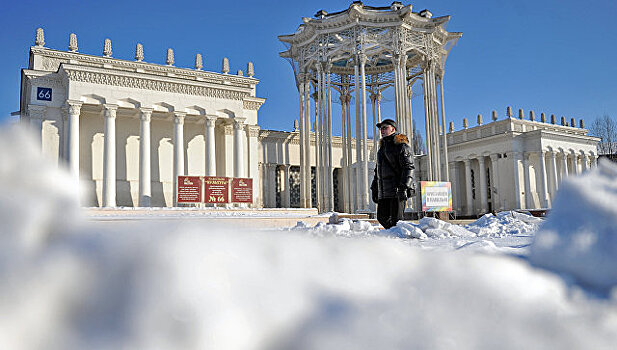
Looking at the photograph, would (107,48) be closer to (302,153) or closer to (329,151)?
(302,153)

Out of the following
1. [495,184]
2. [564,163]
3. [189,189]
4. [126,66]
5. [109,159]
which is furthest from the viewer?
[564,163]

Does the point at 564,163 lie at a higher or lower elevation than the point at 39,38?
lower

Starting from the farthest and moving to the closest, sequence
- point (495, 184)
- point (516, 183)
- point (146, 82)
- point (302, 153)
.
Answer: point (495, 184)
point (516, 183)
point (302, 153)
point (146, 82)

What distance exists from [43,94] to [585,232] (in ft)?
84.3

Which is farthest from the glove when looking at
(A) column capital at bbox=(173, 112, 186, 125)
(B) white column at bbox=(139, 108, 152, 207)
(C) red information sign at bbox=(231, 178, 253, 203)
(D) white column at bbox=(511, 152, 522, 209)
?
(D) white column at bbox=(511, 152, 522, 209)

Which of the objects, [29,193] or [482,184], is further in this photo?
[482,184]

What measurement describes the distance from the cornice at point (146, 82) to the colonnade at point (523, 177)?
65.3 feet

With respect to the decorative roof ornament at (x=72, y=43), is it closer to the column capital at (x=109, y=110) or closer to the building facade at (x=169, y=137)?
the building facade at (x=169, y=137)

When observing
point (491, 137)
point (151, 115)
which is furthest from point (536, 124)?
point (151, 115)

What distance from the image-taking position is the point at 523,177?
32.3 meters

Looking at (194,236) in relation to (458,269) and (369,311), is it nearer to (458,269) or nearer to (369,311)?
(369,311)

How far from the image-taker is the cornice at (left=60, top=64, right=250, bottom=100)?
69.4ft

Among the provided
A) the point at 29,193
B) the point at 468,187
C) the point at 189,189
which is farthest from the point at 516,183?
the point at 29,193

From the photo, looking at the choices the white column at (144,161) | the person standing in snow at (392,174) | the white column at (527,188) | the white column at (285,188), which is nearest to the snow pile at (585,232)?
the person standing in snow at (392,174)
